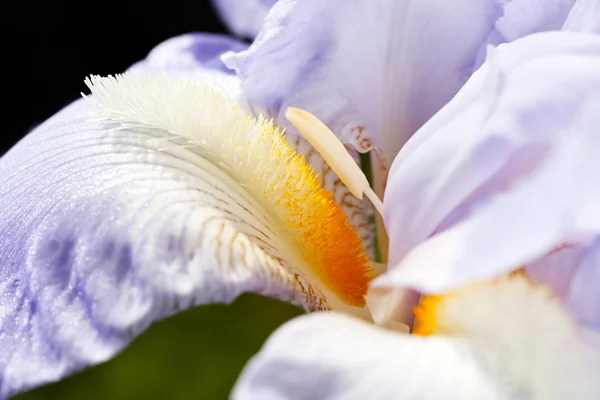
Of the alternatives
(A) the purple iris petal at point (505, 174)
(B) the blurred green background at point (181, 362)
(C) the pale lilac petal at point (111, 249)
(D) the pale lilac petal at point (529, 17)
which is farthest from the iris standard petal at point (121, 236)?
(B) the blurred green background at point (181, 362)

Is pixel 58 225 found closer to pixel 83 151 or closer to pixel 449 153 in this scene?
pixel 83 151

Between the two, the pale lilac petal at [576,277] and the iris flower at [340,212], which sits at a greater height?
the iris flower at [340,212]

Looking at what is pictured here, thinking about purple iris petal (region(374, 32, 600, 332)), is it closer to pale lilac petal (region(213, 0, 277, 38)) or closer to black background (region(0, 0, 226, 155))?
pale lilac petal (region(213, 0, 277, 38))

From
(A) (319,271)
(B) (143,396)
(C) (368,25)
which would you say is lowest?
(B) (143,396)

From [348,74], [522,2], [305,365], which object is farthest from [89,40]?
[305,365]

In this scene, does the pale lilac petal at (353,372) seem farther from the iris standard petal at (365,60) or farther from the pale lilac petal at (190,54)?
the pale lilac petal at (190,54)

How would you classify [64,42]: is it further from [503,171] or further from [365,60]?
[503,171]
